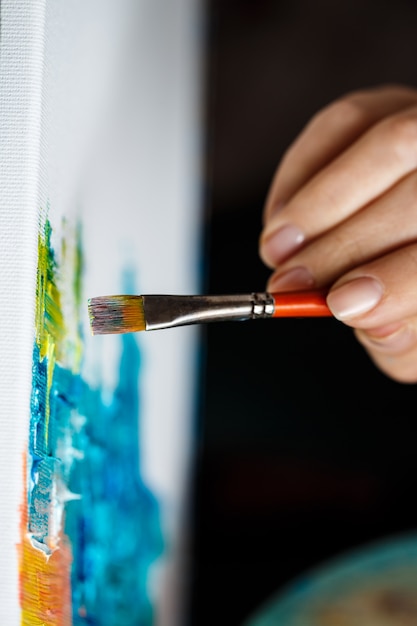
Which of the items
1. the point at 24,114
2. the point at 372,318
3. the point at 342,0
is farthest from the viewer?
the point at 342,0

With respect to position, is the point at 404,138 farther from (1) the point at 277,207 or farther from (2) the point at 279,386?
(2) the point at 279,386

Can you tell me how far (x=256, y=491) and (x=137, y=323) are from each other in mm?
647

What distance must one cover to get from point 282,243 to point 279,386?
1.58 ft

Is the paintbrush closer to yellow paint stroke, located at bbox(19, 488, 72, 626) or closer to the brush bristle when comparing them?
the brush bristle

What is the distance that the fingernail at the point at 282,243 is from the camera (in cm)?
46

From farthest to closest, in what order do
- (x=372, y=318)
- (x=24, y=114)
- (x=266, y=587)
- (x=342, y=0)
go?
1. (x=342, y=0)
2. (x=266, y=587)
3. (x=372, y=318)
4. (x=24, y=114)

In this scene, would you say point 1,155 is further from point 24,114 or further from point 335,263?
point 335,263

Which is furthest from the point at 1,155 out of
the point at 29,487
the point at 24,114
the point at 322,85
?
the point at 322,85

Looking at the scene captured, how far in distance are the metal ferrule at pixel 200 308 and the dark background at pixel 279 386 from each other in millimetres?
535

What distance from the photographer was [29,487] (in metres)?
0.30

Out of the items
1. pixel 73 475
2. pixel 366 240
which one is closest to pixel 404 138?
pixel 366 240

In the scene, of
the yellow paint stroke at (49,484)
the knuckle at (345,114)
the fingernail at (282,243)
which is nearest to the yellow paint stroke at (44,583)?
the yellow paint stroke at (49,484)

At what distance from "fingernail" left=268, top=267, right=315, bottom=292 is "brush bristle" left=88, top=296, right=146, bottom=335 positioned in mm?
121

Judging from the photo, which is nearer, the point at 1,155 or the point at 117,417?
the point at 1,155
